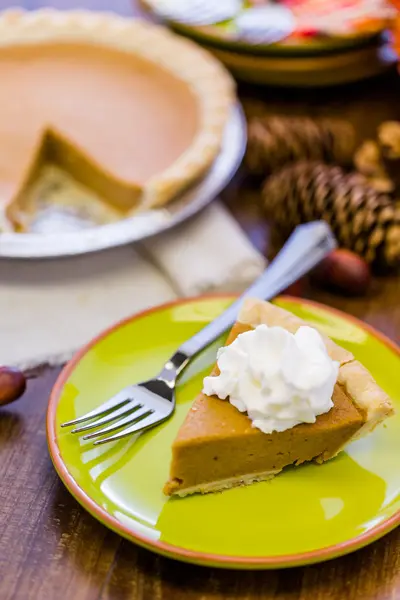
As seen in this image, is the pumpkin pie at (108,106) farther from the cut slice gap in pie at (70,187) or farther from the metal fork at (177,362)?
the metal fork at (177,362)

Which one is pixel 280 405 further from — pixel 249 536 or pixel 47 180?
pixel 47 180

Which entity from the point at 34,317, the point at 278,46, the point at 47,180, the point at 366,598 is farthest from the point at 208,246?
the point at 366,598

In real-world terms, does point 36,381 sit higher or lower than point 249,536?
lower

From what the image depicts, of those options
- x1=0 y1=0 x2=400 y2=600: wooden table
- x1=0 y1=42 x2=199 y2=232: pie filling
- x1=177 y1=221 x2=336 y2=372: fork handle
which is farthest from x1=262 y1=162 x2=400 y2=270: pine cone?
x1=0 y1=0 x2=400 y2=600: wooden table

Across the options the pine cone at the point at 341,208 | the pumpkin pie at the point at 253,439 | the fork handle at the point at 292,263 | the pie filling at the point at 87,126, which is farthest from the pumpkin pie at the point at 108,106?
the pumpkin pie at the point at 253,439

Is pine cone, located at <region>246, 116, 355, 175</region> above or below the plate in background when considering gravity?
above

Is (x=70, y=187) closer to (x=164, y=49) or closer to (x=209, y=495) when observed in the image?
(x=164, y=49)

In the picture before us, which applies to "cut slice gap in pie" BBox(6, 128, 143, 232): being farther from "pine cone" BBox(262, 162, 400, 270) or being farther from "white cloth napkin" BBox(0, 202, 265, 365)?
"pine cone" BBox(262, 162, 400, 270)
